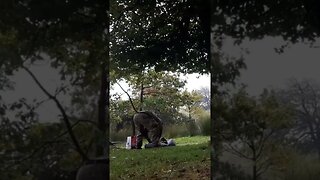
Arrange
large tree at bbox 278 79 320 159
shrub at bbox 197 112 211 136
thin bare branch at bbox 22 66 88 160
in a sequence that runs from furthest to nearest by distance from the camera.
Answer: shrub at bbox 197 112 211 136 < large tree at bbox 278 79 320 159 < thin bare branch at bbox 22 66 88 160

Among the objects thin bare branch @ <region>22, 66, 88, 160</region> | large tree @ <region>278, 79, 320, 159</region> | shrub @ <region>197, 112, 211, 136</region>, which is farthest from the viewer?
shrub @ <region>197, 112, 211, 136</region>

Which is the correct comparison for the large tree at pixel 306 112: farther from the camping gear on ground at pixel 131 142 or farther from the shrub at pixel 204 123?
the camping gear on ground at pixel 131 142

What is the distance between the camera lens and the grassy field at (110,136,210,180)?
4570mm

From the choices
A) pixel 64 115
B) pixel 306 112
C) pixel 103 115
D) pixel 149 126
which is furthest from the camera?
pixel 149 126

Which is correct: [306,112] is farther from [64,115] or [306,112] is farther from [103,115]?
[64,115]

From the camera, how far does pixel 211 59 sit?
431 cm

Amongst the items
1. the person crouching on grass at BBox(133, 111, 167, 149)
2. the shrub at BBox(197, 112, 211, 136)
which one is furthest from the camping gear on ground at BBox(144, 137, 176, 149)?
the shrub at BBox(197, 112, 211, 136)

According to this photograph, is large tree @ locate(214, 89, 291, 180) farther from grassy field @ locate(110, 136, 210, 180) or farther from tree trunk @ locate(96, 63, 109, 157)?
tree trunk @ locate(96, 63, 109, 157)

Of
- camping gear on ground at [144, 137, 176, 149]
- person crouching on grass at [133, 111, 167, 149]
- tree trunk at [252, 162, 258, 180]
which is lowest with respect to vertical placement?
tree trunk at [252, 162, 258, 180]

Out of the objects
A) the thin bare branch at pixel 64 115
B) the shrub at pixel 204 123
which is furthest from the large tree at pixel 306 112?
the thin bare branch at pixel 64 115

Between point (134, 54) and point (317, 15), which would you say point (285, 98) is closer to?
point (317, 15)

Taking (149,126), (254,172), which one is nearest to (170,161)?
(149,126)

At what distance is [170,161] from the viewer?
15.2 feet

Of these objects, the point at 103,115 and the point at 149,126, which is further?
the point at 149,126
